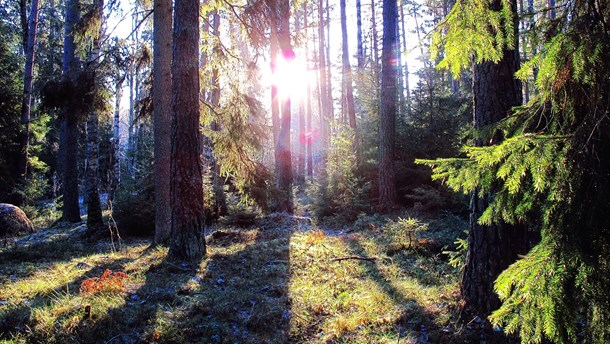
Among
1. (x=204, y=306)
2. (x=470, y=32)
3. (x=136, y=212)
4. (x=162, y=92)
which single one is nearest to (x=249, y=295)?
(x=204, y=306)

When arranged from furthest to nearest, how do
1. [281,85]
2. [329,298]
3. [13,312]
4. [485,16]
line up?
[281,85], [329,298], [13,312], [485,16]

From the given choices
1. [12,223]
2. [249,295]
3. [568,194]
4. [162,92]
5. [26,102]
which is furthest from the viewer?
[26,102]

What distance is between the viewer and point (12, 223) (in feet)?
36.7

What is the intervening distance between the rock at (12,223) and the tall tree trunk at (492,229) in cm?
1260

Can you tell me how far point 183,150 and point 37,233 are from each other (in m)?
8.02

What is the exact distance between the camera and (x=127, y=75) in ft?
30.7

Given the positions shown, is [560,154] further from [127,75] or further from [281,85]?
[281,85]

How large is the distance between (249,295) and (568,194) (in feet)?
13.3

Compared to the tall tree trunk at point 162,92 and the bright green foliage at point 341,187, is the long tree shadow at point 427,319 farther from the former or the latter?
the bright green foliage at point 341,187

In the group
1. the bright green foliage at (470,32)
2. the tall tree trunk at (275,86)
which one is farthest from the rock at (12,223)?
the bright green foliage at (470,32)

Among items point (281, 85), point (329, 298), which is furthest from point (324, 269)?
point (281, 85)

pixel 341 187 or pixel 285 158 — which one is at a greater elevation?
pixel 285 158

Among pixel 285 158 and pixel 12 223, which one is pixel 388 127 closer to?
pixel 285 158

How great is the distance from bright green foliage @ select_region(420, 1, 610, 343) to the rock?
13.4 meters
